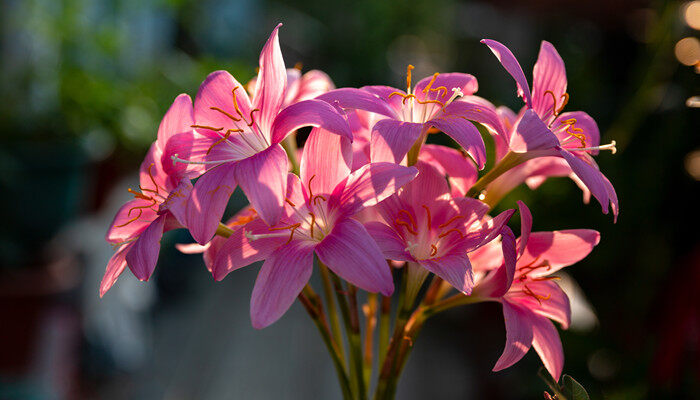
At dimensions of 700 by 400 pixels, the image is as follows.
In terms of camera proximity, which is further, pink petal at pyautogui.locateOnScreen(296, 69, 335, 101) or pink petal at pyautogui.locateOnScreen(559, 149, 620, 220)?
pink petal at pyautogui.locateOnScreen(296, 69, 335, 101)

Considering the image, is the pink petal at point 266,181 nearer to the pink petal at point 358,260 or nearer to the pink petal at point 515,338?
the pink petal at point 358,260

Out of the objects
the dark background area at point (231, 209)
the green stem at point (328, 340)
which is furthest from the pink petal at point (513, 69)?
the dark background area at point (231, 209)

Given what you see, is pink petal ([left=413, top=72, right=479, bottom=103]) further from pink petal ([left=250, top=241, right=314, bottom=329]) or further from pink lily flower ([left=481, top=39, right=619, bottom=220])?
pink petal ([left=250, top=241, right=314, bottom=329])

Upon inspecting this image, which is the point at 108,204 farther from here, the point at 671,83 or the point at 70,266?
the point at 671,83

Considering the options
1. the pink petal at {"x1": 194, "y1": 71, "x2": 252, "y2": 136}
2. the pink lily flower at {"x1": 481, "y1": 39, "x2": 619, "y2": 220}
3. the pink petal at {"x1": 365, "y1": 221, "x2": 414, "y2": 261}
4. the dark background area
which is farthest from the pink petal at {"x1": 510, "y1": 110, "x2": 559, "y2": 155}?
the dark background area

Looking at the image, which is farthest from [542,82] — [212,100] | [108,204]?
[108,204]

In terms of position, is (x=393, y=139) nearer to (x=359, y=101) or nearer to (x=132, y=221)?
(x=359, y=101)
